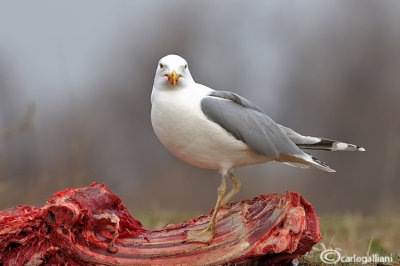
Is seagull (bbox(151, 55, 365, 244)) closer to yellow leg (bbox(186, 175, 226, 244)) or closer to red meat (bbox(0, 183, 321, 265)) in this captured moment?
yellow leg (bbox(186, 175, 226, 244))

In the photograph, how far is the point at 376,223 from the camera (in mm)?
7484

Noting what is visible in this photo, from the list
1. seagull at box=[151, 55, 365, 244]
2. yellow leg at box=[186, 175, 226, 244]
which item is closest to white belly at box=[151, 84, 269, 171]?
seagull at box=[151, 55, 365, 244]

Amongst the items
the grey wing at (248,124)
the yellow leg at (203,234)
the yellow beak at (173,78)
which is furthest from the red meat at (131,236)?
the yellow beak at (173,78)

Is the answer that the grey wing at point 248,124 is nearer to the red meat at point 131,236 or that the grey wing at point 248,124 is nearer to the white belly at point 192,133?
the white belly at point 192,133

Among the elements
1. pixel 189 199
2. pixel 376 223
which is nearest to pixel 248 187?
pixel 189 199

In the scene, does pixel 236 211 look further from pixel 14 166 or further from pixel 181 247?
pixel 14 166

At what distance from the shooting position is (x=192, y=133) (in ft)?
11.8

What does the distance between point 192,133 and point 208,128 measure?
0.33 feet

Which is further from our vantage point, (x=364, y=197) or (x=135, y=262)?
(x=364, y=197)

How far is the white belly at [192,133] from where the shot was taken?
3609mm

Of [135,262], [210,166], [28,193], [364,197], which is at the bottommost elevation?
[364,197]

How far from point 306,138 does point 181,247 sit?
130 centimetres

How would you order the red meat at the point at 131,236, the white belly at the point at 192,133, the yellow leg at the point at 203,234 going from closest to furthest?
the red meat at the point at 131,236
the yellow leg at the point at 203,234
the white belly at the point at 192,133

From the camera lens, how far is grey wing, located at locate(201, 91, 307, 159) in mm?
3674
